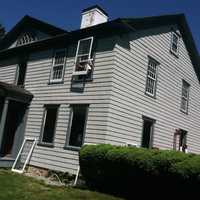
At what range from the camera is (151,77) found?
17.0 meters

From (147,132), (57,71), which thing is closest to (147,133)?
(147,132)

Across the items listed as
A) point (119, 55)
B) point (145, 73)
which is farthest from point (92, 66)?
point (145, 73)

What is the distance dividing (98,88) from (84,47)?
2375 millimetres

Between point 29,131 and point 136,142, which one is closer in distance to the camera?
point 136,142

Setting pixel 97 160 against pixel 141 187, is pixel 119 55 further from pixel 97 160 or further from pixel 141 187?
pixel 141 187

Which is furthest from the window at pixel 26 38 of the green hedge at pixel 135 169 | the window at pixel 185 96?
the green hedge at pixel 135 169

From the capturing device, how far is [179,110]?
19375 millimetres

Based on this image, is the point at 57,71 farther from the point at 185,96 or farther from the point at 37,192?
the point at 185,96

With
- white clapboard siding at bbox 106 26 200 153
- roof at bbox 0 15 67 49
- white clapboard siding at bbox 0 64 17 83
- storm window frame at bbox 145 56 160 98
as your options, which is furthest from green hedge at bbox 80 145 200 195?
white clapboard siding at bbox 0 64 17 83

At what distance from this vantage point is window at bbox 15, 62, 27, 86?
19.4 meters

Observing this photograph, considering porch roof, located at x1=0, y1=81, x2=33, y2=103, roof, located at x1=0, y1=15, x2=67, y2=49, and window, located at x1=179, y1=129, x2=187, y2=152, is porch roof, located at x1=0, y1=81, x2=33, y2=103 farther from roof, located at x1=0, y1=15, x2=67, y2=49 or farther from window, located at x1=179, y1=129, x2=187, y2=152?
window, located at x1=179, y1=129, x2=187, y2=152

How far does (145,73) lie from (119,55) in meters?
2.29

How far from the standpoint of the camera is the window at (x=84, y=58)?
49.1 ft

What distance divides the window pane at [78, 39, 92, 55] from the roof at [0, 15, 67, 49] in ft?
11.0
